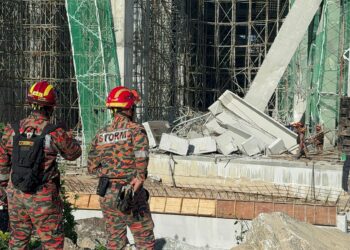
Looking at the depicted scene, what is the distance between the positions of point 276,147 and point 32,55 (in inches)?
459

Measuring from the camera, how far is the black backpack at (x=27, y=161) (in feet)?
13.2

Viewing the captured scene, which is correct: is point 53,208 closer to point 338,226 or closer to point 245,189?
point 338,226

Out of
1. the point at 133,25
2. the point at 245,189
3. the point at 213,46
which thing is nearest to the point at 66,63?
the point at 133,25

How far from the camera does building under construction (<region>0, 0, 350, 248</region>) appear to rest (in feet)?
44.3

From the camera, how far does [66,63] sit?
2541 centimetres

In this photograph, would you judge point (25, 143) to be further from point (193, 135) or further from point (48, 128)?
point (193, 135)

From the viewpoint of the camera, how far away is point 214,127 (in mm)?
16984

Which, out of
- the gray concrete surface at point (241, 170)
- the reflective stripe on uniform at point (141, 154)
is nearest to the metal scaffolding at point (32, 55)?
the gray concrete surface at point (241, 170)

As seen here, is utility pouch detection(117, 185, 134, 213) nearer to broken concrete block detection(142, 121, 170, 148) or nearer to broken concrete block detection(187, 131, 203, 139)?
broken concrete block detection(142, 121, 170, 148)

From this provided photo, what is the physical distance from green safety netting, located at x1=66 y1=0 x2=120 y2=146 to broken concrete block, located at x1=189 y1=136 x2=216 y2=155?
3.65 meters

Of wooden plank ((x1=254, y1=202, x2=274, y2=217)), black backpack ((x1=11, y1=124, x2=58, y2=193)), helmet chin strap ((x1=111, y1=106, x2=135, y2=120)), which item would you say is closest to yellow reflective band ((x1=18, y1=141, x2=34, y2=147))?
black backpack ((x1=11, y1=124, x2=58, y2=193))

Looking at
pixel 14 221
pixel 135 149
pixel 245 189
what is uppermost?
pixel 135 149

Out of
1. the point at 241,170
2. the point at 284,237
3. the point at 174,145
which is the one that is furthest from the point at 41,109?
the point at 174,145

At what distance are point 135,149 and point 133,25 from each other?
618 inches
